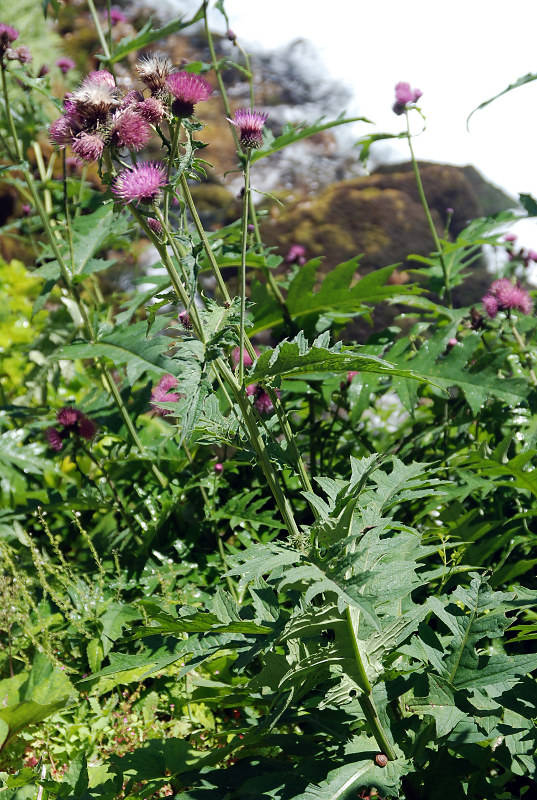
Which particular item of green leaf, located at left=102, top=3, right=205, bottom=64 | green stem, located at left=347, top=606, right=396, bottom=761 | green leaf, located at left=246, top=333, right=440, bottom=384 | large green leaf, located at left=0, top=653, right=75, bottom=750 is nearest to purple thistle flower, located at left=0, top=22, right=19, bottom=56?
green leaf, located at left=102, top=3, right=205, bottom=64

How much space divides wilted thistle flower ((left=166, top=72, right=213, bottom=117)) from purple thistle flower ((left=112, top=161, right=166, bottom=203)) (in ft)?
0.37

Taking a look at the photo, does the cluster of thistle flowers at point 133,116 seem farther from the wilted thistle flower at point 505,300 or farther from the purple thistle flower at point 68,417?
the wilted thistle flower at point 505,300

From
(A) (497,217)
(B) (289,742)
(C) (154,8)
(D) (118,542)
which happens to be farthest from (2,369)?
(C) (154,8)

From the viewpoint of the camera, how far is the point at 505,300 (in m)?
1.83

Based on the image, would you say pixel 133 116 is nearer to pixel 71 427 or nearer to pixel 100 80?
pixel 100 80

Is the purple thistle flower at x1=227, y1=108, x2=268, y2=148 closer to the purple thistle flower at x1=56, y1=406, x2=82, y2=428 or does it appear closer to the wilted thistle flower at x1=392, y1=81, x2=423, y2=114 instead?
the purple thistle flower at x1=56, y1=406, x2=82, y2=428

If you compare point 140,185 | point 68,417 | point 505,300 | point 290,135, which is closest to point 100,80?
point 140,185

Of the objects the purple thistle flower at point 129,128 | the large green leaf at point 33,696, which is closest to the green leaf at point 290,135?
the purple thistle flower at point 129,128

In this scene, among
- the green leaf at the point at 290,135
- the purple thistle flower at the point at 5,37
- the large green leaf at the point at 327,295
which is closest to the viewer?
the green leaf at the point at 290,135

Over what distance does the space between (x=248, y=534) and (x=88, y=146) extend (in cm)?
111

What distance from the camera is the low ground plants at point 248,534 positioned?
1.05 m

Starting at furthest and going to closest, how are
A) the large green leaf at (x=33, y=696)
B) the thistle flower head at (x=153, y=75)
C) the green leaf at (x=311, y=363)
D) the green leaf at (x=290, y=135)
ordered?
the green leaf at (x=290, y=135)
the large green leaf at (x=33, y=696)
the thistle flower head at (x=153, y=75)
the green leaf at (x=311, y=363)

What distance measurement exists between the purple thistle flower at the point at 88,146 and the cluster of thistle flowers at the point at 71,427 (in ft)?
2.73

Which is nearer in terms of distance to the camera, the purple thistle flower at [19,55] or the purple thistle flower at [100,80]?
the purple thistle flower at [100,80]
